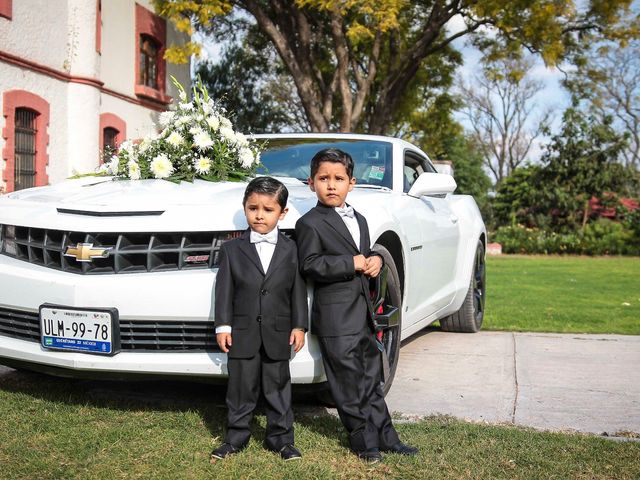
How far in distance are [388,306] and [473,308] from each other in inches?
103

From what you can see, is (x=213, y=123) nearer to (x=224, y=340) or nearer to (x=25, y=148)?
(x=224, y=340)

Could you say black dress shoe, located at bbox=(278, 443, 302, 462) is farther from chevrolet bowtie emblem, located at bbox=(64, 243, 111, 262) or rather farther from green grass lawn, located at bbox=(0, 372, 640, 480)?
chevrolet bowtie emblem, located at bbox=(64, 243, 111, 262)

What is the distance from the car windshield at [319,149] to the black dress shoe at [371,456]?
192 cm

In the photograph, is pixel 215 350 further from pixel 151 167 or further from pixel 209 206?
pixel 151 167

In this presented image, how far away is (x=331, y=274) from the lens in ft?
10.1

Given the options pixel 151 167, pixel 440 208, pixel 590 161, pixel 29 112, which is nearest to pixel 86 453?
pixel 151 167

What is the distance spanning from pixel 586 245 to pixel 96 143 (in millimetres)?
11934

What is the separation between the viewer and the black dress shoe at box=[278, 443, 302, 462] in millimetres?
3014

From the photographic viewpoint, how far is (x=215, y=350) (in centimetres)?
326

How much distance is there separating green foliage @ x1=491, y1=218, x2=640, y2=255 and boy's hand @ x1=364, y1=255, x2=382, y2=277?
1712cm

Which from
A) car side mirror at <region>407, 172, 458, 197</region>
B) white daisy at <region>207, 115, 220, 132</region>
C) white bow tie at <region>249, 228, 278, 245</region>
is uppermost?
white daisy at <region>207, 115, 220, 132</region>

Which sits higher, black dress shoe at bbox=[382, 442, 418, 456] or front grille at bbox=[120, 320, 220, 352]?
front grille at bbox=[120, 320, 220, 352]

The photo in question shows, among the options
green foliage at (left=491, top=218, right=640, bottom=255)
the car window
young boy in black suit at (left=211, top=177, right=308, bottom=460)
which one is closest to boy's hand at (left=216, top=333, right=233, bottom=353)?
young boy in black suit at (left=211, top=177, right=308, bottom=460)

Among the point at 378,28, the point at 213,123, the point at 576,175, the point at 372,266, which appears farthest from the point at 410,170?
the point at 576,175
